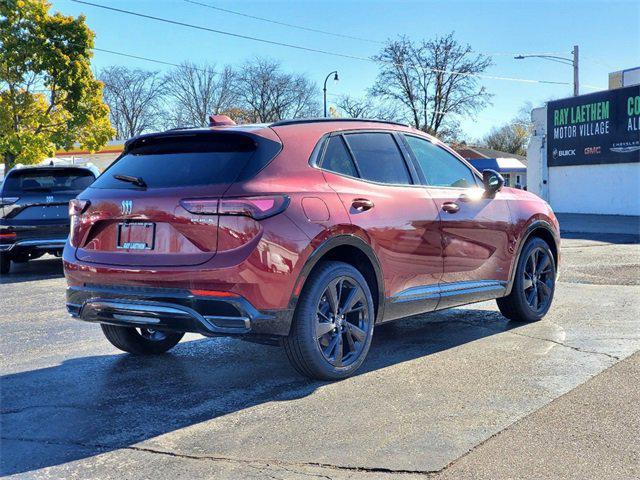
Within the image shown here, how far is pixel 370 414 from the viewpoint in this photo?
13.0ft

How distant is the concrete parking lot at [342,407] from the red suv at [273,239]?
1.30ft

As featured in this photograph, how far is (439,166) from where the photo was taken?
229 inches

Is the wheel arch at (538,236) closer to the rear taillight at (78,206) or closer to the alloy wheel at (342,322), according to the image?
the alloy wheel at (342,322)

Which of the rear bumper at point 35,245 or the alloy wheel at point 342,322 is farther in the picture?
the rear bumper at point 35,245

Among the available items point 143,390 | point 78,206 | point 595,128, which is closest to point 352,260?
point 143,390

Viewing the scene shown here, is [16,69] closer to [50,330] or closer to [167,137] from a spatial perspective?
[50,330]

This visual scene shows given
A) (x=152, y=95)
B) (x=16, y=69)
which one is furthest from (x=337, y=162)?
(x=152, y=95)

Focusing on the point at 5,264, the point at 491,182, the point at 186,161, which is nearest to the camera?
the point at 186,161

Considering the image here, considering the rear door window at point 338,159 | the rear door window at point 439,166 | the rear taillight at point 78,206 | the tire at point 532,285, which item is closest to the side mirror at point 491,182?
the rear door window at point 439,166

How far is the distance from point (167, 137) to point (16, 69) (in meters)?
24.0

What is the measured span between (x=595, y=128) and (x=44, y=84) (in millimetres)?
22824

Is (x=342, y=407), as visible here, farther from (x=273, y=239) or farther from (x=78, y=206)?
(x=78, y=206)

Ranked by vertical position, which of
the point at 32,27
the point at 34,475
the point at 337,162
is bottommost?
the point at 34,475

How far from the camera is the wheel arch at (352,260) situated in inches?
171
